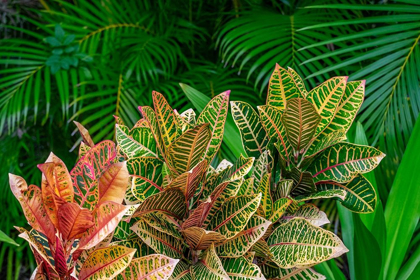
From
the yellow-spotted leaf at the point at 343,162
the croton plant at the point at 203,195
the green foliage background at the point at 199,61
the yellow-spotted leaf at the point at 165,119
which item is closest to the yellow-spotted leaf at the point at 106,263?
the croton plant at the point at 203,195

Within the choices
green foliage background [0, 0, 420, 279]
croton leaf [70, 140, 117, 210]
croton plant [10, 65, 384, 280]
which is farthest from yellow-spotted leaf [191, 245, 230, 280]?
green foliage background [0, 0, 420, 279]

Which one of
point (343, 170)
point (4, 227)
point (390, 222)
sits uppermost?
point (343, 170)

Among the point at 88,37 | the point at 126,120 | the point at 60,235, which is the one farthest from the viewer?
the point at 88,37

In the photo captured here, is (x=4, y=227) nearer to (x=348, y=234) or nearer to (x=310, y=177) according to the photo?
(x=348, y=234)

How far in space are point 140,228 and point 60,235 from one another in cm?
6

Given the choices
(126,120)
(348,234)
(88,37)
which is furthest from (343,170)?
(88,37)

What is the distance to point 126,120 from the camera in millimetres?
1532

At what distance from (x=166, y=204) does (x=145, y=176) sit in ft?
→ 0.12

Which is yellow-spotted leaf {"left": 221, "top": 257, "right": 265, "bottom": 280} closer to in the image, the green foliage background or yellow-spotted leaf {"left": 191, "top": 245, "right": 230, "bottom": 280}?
yellow-spotted leaf {"left": 191, "top": 245, "right": 230, "bottom": 280}

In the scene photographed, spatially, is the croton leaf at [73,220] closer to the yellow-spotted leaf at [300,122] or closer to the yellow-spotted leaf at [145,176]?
the yellow-spotted leaf at [145,176]

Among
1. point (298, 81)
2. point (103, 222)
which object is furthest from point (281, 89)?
point (103, 222)

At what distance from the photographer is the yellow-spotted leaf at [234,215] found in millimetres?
357

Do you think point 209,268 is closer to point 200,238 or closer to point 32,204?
point 200,238

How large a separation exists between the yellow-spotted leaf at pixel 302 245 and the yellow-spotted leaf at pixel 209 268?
0.05m
